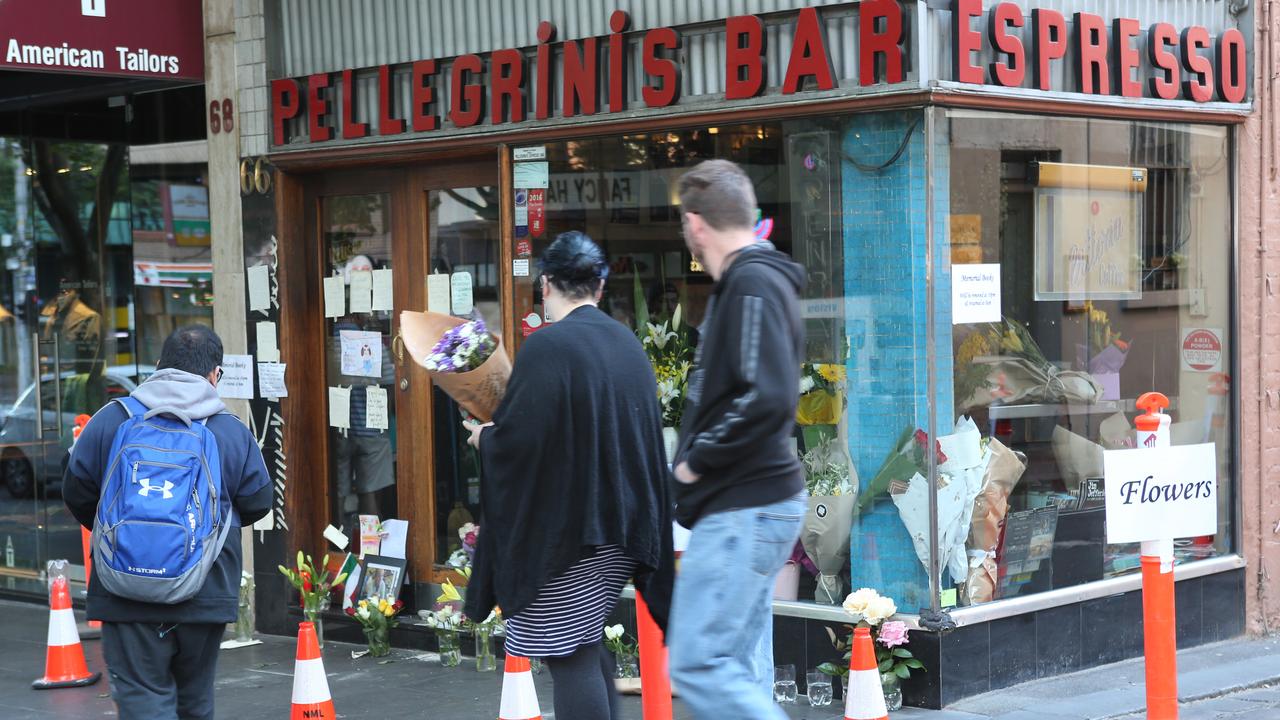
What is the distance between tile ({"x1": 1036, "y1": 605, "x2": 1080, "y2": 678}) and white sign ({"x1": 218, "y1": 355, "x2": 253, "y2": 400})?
15.6 feet

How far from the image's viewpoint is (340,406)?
902 cm

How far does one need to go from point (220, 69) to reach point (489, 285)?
2.27 meters

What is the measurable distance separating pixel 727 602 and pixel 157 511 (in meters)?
2.08

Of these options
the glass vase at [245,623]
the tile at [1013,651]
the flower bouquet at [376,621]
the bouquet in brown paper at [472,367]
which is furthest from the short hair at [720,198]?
the glass vase at [245,623]

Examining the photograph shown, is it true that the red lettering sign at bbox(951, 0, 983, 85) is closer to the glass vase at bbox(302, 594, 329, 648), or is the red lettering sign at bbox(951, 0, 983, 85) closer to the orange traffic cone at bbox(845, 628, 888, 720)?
the orange traffic cone at bbox(845, 628, 888, 720)

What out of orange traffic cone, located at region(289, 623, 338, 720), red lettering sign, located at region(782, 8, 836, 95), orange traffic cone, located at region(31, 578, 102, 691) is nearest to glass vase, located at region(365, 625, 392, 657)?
orange traffic cone, located at region(31, 578, 102, 691)

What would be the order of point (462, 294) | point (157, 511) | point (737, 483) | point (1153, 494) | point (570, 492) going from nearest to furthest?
1. point (737, 483)
2. point (570, 492)
3. point (157, 511)
4. point (1153, 494)
5. point (462, 294)

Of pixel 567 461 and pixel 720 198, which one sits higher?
pixel 720 198

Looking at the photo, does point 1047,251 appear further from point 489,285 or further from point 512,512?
point 512,512

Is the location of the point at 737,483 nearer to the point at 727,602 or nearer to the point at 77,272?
the point at 727,602

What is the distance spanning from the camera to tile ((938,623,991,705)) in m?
6.79

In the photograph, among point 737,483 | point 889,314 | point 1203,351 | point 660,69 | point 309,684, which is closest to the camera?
point 737,483

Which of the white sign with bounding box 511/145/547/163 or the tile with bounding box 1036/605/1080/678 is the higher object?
the white sign with bounding box 511/145/547/163

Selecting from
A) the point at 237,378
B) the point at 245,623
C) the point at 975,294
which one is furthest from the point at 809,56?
the point at 245,623
